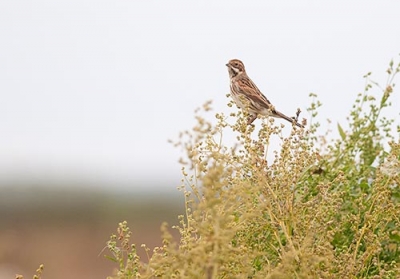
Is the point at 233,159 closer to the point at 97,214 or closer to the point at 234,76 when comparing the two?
the point at 234,76

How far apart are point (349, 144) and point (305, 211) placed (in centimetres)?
137

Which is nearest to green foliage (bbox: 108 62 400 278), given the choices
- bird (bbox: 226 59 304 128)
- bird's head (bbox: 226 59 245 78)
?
bird (bbox: 226 59 304 128)

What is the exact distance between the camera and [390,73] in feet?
19.0

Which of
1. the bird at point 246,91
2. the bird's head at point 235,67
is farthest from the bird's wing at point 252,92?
the bird's head at point 235,67

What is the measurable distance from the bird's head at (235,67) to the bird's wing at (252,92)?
22 centimetres

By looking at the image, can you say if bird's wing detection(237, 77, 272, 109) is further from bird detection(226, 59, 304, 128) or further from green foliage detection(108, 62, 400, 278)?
green foliage detection(108, 62, 400, 278)

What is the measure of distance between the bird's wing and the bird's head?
8.6 inches

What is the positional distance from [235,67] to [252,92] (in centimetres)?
82

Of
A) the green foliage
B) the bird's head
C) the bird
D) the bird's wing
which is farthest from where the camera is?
the bird's head

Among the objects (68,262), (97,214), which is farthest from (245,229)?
(97,214)

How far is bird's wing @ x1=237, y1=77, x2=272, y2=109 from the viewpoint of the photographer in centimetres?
658

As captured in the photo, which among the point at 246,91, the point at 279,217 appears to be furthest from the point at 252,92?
the point at 279,217

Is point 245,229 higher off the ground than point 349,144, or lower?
lower

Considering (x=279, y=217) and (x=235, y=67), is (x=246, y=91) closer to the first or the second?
(x=235, y=67)
